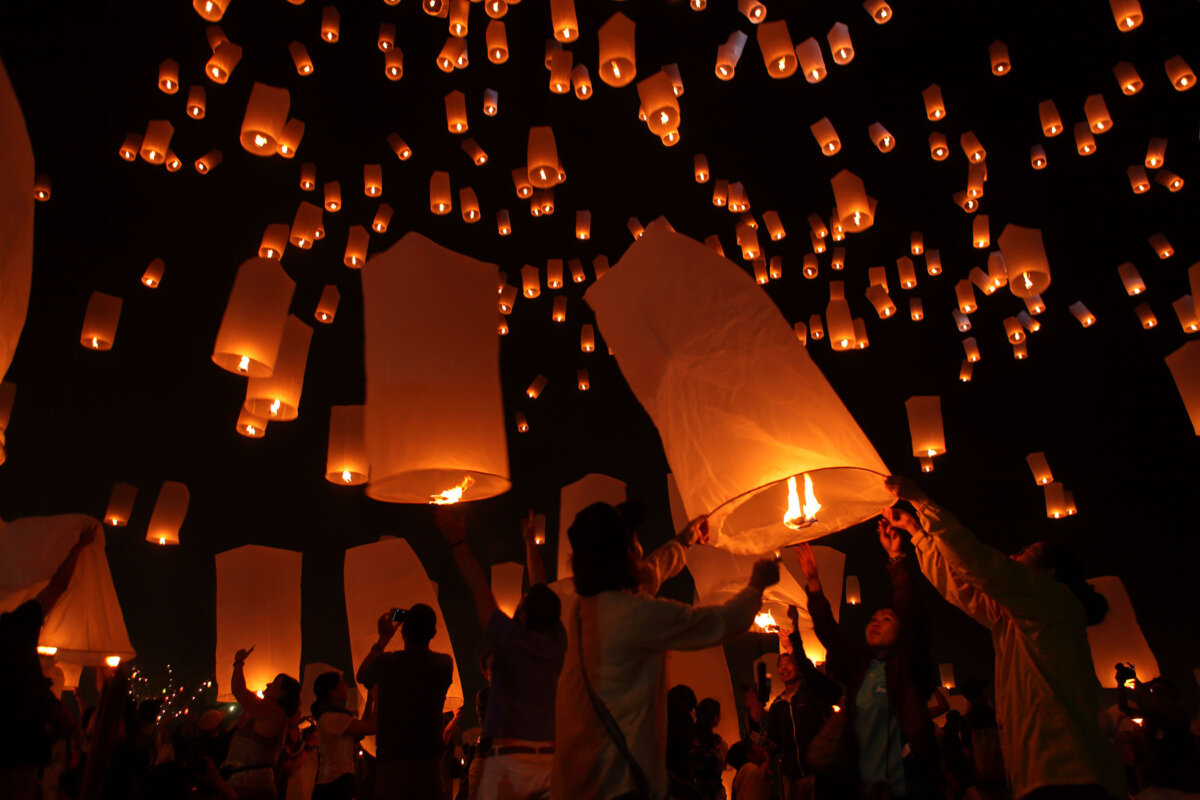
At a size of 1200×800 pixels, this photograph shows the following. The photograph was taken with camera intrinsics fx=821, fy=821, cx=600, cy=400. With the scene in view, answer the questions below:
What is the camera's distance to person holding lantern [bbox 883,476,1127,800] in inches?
94.7

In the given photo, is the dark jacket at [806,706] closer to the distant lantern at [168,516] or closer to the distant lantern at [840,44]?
the distant lantern at [840,44]

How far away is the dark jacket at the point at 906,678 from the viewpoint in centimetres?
259

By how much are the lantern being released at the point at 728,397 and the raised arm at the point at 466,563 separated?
77cm

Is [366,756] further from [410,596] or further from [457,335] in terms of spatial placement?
[457,335]

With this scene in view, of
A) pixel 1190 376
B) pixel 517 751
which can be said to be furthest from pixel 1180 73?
pixel 517 751

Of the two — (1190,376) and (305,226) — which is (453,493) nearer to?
(305,226)

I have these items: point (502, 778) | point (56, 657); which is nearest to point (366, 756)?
point (56, 657)

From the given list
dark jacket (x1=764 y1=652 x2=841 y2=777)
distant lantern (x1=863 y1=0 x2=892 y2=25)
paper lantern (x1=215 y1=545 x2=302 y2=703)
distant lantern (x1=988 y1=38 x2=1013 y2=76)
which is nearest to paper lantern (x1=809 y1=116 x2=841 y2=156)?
distant lantern (x1=863 y1=0 x2=892 y2=25)

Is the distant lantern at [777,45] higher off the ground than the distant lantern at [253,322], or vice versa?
the distant lantern at [777,45]

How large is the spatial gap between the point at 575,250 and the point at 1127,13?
19.4 ft

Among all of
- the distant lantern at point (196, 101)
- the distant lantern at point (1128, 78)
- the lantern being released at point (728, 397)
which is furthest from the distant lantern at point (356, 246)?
the distant lantern at point (1128, 78)

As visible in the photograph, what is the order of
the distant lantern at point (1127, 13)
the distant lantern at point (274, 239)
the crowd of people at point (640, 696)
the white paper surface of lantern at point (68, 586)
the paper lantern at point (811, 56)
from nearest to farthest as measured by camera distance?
the crowd of people at point (640, 696), the white paper surface of lantern at point (68, 586), the paper lantern at point (811, 56), the distant lantern at point (1127, 13), the distant lantern at point (274, 239)

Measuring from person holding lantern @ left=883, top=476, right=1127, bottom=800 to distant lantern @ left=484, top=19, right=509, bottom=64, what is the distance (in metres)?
4.74

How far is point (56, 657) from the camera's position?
3.47 m
